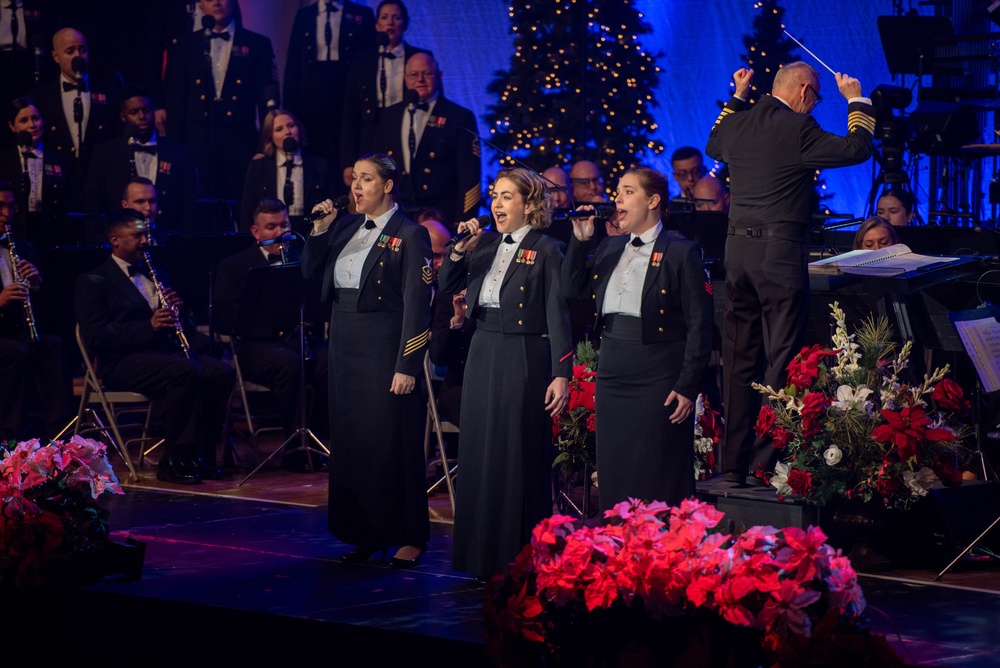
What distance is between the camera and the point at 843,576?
3.52 metres

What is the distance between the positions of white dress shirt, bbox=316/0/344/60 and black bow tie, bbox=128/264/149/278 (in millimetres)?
3105

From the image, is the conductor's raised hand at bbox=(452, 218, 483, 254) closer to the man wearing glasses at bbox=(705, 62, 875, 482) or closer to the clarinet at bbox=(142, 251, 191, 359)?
the man wearing glasses at bbox=(705, 62, 875, 482)

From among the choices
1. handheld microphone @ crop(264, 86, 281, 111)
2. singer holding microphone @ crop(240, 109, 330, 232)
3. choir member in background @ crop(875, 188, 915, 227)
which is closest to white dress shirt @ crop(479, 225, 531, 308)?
choir member in background @ crop(875, 188, 915, 227)

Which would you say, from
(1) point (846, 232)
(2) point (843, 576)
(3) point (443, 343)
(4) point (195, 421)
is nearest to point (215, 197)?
(4) point (195, 421)

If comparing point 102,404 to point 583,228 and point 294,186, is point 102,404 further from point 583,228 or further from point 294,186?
point 583,228

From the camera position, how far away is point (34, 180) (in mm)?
9172

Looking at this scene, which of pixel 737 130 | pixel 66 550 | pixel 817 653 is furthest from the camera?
pixel 737 130

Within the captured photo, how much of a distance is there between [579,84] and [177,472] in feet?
16.3

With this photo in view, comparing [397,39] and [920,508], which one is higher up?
[397,39]

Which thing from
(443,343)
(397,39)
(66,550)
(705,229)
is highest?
(397,39)

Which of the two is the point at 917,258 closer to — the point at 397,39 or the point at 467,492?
the point at 467,492

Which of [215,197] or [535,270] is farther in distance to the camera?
[215,197]

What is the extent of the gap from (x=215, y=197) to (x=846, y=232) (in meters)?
4.80

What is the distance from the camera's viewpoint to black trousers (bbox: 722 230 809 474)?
571 cm
